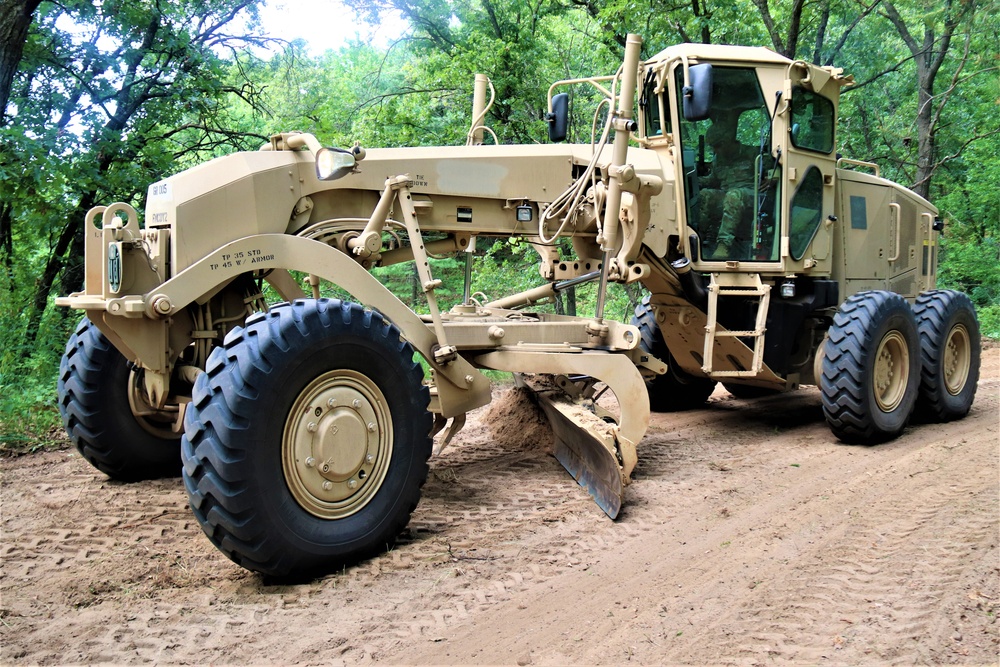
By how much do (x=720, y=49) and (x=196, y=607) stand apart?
5541 millimetres

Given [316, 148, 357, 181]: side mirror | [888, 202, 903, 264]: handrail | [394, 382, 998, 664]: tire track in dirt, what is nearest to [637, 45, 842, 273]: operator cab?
[888, 202, 903, 264]: handrail

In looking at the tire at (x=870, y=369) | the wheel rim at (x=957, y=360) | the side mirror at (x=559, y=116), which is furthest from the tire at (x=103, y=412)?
the wheel rim at (x=957, y=360)

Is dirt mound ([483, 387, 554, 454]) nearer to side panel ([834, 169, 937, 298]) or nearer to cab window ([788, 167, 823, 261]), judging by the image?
cab window ([788, 167, 823, 261])

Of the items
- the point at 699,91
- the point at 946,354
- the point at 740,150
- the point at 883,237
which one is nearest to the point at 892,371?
the point at 946,354

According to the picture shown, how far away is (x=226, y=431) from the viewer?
371 cm

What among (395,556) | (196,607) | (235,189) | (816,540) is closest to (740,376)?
(816,540)

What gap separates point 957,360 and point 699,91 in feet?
13.8

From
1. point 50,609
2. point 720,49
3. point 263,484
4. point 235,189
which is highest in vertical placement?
point 720,49

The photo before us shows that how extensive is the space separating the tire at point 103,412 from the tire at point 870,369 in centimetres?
498

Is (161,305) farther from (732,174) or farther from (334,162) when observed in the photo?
(732,174)

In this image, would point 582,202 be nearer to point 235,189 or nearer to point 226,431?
point 235,189

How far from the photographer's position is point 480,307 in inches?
258

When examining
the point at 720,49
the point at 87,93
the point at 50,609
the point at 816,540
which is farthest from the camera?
the point at 87,93

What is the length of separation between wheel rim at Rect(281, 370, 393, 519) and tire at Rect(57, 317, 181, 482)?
1.83 metres
